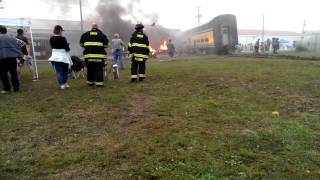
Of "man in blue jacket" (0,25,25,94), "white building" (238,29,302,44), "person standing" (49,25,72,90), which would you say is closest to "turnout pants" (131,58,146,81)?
"person standing" (49,25,72,90)

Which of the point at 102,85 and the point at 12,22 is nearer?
the point at 102,85

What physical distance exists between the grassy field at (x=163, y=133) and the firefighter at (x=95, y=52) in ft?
2.23

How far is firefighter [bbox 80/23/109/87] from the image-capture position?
1101 centimetres

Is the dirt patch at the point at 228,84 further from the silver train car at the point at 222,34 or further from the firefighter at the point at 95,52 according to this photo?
the silver train car at the point at 222,34

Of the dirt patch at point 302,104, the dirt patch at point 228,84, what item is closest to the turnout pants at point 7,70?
the dirt patch at point 228,84

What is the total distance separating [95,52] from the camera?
36.1 ft

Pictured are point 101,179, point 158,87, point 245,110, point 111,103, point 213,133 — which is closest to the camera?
point 101,179

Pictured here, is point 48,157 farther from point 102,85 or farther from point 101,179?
point 102,85

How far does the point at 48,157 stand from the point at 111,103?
3.54 meters

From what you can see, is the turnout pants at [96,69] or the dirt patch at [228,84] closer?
the dirt patch at [228,84]

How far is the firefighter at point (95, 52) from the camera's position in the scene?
11.0 meters

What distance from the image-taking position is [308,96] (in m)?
9.38

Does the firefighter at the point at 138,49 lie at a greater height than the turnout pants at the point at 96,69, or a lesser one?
greater

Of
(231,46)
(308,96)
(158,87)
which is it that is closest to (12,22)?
(158,87)
